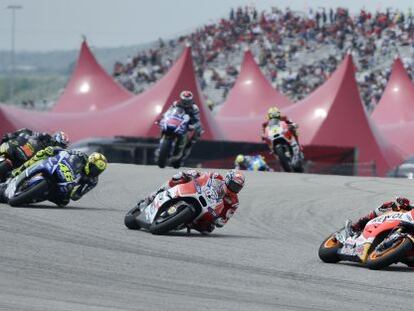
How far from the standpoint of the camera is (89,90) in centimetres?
4431

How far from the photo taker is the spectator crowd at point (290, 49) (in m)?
53.2

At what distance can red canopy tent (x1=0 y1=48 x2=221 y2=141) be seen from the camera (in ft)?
121

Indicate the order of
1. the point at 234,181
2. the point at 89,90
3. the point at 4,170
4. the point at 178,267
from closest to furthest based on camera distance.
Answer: the point at 178,267 → the point at 234,181 → the point at 4,170 → the point at 89,90

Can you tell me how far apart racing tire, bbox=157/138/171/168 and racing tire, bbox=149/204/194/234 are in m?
11.6

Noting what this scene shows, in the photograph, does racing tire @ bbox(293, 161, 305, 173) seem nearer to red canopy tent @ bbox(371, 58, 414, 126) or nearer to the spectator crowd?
red canopy tent @ bbox(371, 58, 414, 126)

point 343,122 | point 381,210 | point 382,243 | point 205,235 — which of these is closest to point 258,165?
point 343,122

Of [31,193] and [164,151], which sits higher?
[31,193]

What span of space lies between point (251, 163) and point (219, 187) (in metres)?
16.2

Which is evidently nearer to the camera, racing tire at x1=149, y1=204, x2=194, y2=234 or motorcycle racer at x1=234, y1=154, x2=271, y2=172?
racing tire at x1=149, y1=204, x2=194, y2=234

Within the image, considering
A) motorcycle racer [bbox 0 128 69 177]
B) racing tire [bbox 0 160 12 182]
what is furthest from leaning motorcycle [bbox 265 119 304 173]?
racing tire [bbox 0 160 12 182]

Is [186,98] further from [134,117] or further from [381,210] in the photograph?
[381,210]

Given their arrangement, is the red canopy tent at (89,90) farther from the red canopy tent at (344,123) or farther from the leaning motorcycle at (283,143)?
the leaning motorcycle at (283,143)

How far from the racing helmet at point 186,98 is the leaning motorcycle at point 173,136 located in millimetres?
152

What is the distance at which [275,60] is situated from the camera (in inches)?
2201
